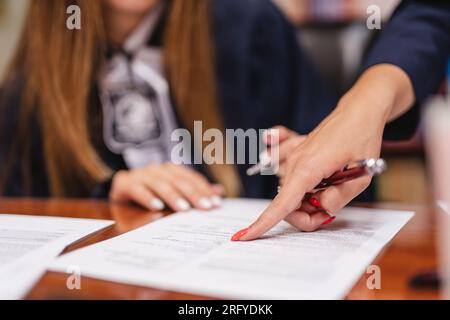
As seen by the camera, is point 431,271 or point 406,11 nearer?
point 431,271

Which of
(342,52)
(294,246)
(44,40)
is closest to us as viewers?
(294,246)

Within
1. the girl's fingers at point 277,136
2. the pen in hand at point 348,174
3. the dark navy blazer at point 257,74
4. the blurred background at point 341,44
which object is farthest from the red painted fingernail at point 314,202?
the dark navy blazer at point 257,74

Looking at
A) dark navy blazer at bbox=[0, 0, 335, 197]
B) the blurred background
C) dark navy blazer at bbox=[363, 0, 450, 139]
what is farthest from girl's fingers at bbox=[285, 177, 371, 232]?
dark navy blazer at bbox=[0, 0, 335, 197]

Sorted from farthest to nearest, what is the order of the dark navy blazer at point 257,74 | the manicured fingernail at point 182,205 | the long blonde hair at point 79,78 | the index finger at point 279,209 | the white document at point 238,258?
the dark navy blazer at point 257,74 < the long blonde hair at point 79,78 < the manicured fingernail at point 182,205 < the index finger at point 279,209 < the white document at point 238,258

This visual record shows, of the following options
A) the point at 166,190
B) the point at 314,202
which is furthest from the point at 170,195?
the point at 314,202

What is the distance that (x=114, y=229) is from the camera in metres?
0.50

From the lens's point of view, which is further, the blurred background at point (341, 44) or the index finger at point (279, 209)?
the blurred background at point (341, 44)

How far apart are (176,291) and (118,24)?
686 mm

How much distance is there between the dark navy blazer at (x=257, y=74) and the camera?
964 mm

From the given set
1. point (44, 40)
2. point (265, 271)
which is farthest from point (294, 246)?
point (44, 40)

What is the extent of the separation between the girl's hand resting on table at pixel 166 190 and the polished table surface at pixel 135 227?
0.02m

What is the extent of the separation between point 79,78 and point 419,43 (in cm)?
54

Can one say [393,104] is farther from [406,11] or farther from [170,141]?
[170,141]

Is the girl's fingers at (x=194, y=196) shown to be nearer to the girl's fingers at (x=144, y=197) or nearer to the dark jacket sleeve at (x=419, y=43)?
the girl's fingers at (x=144, y=197)
